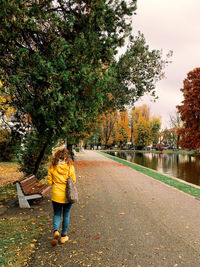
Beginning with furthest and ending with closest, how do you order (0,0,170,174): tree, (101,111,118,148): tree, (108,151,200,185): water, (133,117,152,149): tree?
1. (133,117,152,149): tree
2. (101,111,118,148): tree
3. (108,151,200,185): water
4. (0,0,170,174): tree

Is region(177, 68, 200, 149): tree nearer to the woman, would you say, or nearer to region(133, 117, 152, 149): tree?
the woman

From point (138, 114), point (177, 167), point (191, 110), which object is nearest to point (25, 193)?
point (177, 167)

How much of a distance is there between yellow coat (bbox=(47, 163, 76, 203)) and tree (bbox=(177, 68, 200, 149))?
25.3 metres

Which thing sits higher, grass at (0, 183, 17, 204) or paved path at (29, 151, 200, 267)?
grass at (0, 183, 17, 204)

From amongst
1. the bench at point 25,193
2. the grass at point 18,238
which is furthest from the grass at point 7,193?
the grass at point 18,238

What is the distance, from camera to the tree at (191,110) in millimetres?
27016

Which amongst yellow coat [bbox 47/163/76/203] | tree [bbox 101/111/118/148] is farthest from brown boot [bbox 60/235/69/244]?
tree [bbox 101/111/118/148]

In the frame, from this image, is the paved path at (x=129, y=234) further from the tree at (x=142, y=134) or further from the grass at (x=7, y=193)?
the tree at (x=142, y=134)

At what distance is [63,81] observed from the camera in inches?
213

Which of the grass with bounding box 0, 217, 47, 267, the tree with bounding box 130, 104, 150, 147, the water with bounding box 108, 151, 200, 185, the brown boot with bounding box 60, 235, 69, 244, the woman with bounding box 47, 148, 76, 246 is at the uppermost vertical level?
the tree with bounding box 130, 104, 150, 147

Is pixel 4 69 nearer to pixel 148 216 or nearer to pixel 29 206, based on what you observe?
pixel 29 206

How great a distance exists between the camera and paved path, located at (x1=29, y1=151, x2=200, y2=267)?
11.4 ft

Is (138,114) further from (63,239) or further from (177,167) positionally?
(63,239)

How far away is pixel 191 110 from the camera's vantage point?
27.8 metres
